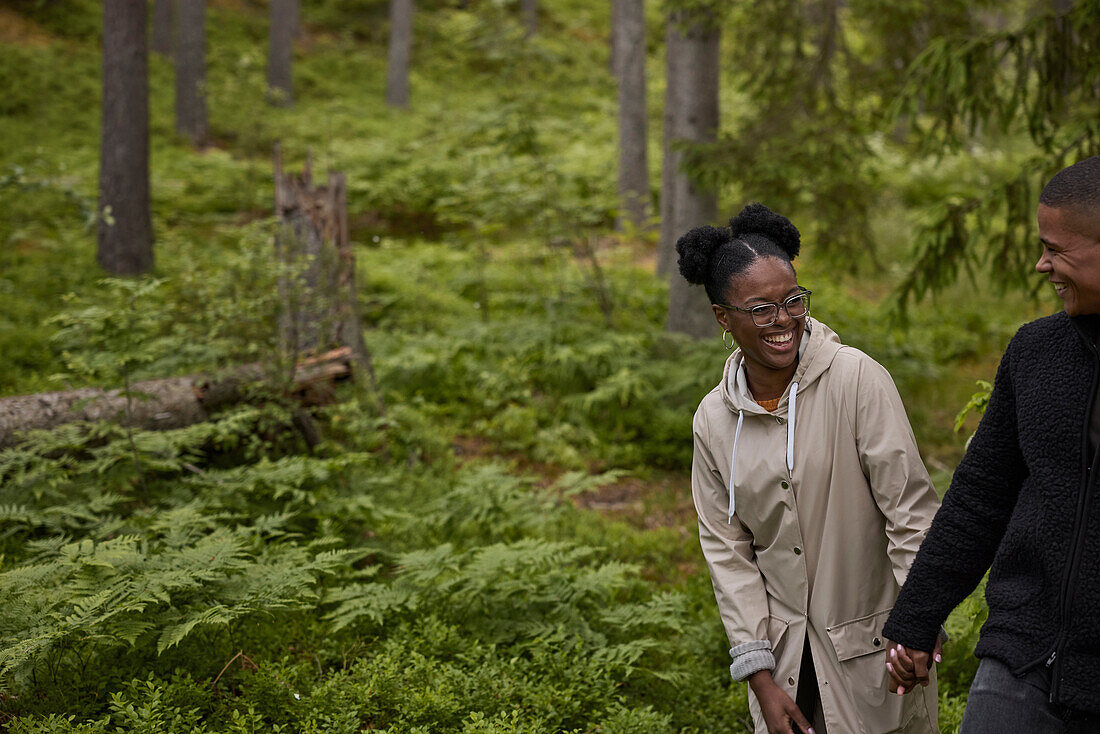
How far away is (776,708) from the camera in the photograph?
257cm

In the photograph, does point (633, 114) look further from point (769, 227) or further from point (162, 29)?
point (162, 29)

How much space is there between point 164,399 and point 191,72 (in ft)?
51.9

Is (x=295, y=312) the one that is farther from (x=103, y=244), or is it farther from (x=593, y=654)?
(x=103, y=244)

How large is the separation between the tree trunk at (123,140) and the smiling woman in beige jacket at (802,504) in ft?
33.6

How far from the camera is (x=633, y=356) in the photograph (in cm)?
917

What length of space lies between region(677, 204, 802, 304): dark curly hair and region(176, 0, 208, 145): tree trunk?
19616mm

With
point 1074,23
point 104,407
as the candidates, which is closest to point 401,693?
point 104,407

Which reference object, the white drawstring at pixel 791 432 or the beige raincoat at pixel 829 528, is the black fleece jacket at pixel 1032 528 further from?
the white drawstring at pixel 791 432

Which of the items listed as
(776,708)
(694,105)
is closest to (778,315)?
(776,708)

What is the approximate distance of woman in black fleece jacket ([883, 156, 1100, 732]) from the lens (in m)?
1.95

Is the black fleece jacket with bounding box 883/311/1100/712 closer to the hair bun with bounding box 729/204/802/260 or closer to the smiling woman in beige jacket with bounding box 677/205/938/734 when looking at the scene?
the smiling woman in beige jacket with bounding box 677/205/938/734

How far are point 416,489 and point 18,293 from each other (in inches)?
261

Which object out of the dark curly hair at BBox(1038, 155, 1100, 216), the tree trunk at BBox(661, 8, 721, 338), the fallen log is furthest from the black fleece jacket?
the tree trunk at BBox(661, 8, 721, 338)

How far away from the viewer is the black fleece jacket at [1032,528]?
194 cm
